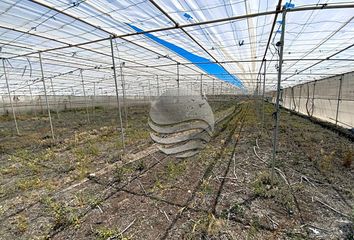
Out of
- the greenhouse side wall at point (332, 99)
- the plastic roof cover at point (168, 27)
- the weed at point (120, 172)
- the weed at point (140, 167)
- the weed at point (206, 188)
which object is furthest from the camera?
the greenhouse side wall at point (332, 99)

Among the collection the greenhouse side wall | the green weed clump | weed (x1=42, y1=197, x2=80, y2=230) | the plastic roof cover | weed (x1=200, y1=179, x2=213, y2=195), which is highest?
the plastic roof cover

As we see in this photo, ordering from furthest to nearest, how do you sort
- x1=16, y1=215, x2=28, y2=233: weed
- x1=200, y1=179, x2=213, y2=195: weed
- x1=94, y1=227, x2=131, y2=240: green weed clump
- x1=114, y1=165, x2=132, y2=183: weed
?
x1=114, y1=165, x2=132, y2=183: weed, x1=200, y1=179, x2=213, y2=195: weed, x1=16, y1=215, x2=28, y2=233: weed, x1=94, y1=227, x2=131, y2=240: green weed clump

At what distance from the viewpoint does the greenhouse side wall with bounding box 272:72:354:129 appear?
8.16m

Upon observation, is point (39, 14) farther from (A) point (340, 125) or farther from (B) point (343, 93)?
(A) point (340, 125)

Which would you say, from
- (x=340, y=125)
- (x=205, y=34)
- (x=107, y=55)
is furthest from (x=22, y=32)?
(x=340, y=125)

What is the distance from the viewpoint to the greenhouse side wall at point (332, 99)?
8.16 meters

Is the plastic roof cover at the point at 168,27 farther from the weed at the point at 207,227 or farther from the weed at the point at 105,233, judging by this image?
the weed at the point at 105,233

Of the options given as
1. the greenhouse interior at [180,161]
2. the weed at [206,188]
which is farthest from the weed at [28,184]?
the weed at [206,188]

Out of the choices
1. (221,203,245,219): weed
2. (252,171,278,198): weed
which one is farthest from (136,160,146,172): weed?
(252,171,278,198): weed

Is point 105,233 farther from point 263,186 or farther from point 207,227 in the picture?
point 263,186

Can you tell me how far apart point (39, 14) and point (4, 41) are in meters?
2.43

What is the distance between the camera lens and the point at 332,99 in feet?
32.3

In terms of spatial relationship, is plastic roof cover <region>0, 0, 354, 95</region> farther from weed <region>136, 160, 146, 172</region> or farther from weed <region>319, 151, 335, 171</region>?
weed <region>136, 160, 146, 172</region>

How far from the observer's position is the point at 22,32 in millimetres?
4348
